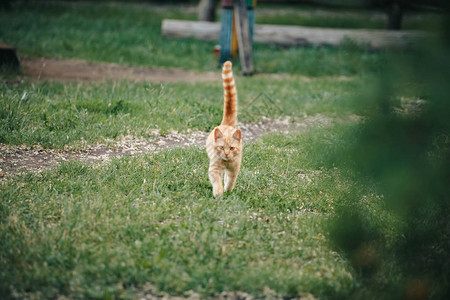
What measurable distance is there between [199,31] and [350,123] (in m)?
11.5

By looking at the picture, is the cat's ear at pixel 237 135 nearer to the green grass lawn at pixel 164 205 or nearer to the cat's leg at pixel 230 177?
the cat's leg at pixel 230 177

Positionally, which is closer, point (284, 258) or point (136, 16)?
point (284, 258)

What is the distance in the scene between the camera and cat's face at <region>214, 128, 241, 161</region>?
4.35 m

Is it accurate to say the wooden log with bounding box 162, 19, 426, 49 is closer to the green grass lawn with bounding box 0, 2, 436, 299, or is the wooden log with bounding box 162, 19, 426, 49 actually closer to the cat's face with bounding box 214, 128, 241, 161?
the green grass lawn with bounding box 0, 2, 436, 299

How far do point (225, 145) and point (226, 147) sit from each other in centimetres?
2

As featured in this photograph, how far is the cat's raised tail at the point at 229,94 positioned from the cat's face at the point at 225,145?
0.39 meters

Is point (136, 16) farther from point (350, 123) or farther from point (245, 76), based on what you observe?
point (350, 123)

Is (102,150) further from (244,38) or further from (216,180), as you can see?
(244,38)

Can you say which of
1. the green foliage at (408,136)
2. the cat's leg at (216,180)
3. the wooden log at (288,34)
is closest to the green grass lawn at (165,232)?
the cat's leg at (216,180)

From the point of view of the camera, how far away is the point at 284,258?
377cm

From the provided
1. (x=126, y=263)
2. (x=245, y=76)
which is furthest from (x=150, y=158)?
(x=245, y=76)

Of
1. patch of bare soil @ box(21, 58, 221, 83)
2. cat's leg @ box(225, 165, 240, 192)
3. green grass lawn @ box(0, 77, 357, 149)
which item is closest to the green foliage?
cat's leg @ box(225, 165, 240, 192)

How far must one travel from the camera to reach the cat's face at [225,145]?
4348 mm

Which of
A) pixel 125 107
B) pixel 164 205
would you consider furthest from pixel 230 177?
pixel 125 107
